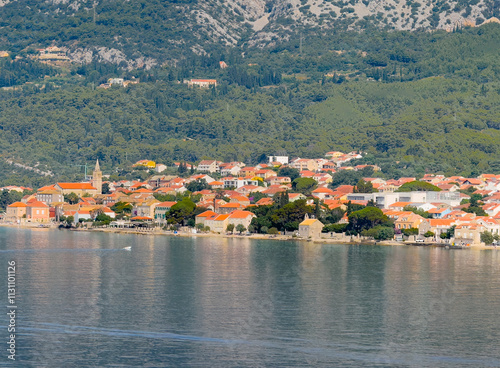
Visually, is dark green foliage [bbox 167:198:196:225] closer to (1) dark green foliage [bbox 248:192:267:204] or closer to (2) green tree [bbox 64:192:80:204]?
(1) dark green foliage [bbox 248:192:267:204]

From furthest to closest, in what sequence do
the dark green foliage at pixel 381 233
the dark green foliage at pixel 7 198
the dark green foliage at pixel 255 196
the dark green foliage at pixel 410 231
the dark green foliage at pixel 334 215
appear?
the dark green foliage at pixel 7 198 → the dark green foliage at pixel 255 196 → the dark green foliage at pixel 334 215 → the dark green foliage at pixel 410 231 → the dark green foliage at pixel 381 233

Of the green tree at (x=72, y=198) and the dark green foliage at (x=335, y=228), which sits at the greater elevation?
the green tree at (x=72, y=198)

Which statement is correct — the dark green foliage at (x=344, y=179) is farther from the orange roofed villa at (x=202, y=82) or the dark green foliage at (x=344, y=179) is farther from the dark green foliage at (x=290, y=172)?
the orange roofed villa at (x=202, y=82)

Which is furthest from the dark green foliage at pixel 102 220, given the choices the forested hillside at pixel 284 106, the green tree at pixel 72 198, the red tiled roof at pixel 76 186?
the forested hillside at pixel 284 106

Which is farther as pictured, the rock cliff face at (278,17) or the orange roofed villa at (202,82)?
the rock cliff face at (278,17)

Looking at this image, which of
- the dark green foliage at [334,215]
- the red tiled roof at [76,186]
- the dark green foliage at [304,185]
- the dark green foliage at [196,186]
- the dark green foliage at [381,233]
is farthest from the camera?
the red tiled roof at [76,186]

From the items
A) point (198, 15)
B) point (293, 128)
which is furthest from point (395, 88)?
point (198, 15)

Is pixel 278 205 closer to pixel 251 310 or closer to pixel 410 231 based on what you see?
pixel 410 231

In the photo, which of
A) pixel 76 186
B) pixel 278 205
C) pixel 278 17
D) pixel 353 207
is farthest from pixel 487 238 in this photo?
pixel 278 17
